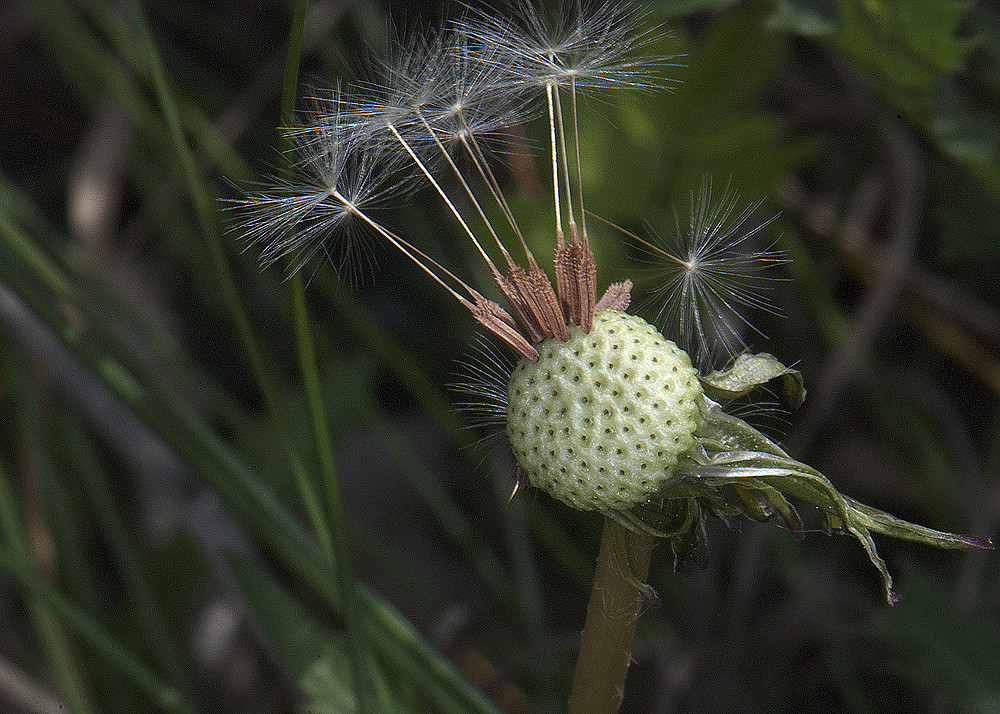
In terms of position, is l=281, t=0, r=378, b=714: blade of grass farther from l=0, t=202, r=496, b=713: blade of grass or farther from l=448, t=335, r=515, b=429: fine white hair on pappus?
l=448, t=335, r=515, b=429: fine white hair on pappus

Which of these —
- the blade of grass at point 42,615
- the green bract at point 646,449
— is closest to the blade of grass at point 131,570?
the blade of grass at point 42,615

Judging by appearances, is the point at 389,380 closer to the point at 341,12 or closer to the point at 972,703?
the point at 341,12

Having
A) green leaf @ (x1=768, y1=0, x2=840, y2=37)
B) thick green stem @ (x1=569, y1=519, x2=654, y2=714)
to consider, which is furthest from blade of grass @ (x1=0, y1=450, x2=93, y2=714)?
green leaf @ (x1=768, y1=0, x2=840, y2=37)

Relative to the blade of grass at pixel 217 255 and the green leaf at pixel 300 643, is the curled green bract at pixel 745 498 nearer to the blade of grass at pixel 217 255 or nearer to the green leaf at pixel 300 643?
the blade of grass at pixel 217 255

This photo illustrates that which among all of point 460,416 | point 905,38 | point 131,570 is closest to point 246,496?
point 131,570

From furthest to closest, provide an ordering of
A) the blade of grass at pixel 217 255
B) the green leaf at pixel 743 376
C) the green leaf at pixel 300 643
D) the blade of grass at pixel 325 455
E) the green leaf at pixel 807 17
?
the green leaf at pixel 807 17 < the green leaf at pixel 300 643 < the blade of grass at pixel 217 255 < the blade of grass at pixel 325 455 < the green leaf at pixel 743 376

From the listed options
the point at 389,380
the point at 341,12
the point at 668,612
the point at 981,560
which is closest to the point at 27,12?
the point at 341,12
